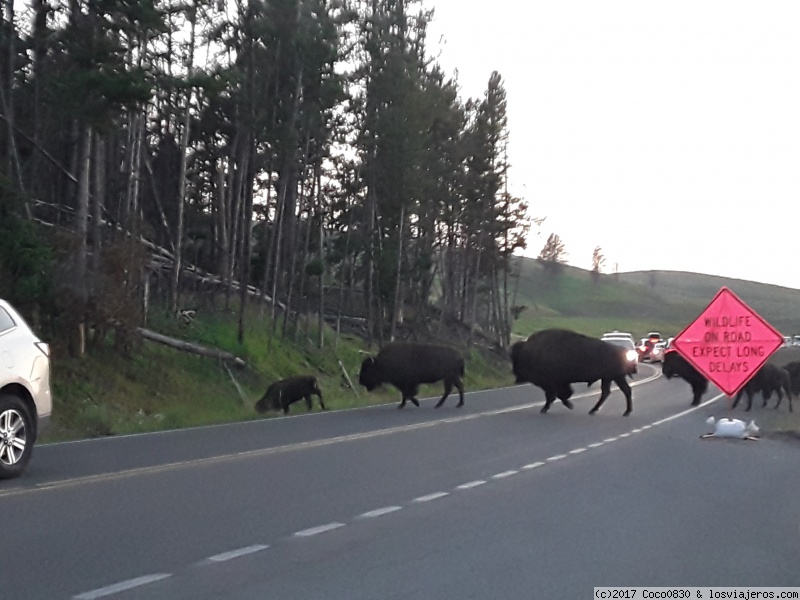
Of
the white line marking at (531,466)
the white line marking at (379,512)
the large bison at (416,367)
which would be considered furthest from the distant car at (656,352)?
the white line marking at (379,512)

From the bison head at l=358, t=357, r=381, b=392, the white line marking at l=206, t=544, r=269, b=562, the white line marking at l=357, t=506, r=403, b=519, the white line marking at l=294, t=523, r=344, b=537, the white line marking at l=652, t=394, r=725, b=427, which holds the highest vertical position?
the white line marking at l=206, t=544, r=269, b=562

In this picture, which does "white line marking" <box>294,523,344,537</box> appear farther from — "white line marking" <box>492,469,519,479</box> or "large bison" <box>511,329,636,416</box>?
"large bison" <box>511,329,636,416</box>

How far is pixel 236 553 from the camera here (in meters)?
8.77

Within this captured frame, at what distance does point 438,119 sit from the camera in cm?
5344

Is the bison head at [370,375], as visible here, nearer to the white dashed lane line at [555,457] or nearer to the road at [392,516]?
the road at [392,516]

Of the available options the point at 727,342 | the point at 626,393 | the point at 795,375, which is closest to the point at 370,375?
the point at 626,393

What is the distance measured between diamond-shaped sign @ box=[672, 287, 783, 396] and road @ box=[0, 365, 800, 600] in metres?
1.19

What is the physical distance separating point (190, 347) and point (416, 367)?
281 inches

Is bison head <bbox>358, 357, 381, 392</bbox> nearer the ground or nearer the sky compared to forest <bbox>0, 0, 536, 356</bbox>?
nearer the ground

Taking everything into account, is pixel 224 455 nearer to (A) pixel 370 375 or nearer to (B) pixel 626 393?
(B) pixel 626 393

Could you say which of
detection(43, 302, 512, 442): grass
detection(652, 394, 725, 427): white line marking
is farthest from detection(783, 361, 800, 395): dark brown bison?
detection(43, 302, 512, 442): grass

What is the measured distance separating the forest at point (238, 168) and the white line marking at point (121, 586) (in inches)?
642

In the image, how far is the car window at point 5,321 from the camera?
12.6 metres

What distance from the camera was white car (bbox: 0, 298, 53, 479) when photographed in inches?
482
